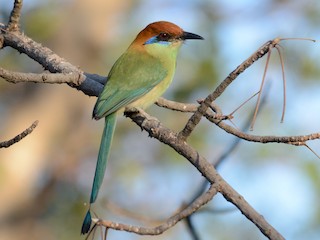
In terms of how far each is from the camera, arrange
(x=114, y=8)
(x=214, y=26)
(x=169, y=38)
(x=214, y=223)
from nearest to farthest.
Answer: (x=169, y=38), (x=214, y=223), (x=214, y=26), (x=114, y=8)

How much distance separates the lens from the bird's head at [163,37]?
4102mm

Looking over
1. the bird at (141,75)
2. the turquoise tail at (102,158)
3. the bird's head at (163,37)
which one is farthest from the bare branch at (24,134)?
the bird's head at (163,37)

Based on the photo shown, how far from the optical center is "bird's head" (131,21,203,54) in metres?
4.10

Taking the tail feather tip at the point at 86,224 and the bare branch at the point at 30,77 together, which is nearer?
the tail feather tip at the point at 86,224

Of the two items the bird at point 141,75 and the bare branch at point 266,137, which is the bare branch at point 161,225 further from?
the bird at point 141,75

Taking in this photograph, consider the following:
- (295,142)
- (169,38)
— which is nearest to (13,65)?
(169,38)

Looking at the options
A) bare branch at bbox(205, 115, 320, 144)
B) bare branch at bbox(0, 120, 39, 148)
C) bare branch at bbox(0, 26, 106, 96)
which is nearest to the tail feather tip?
bare branch at bbox(0, 120, 39, 148)

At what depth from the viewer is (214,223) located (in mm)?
6746

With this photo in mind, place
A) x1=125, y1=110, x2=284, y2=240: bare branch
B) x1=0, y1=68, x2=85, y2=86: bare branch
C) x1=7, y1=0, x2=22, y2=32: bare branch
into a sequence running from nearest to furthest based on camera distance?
x1=125, y1=110, x2=284, y2=240: bare branch → x1=0, y1=68, x2=85, y2=86: bare branch → x1=7, y1=0, x2=22, y2=32: bare branch

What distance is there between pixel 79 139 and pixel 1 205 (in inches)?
52.3

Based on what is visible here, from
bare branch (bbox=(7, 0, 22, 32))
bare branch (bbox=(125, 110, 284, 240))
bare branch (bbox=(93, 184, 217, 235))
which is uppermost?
bare branch (bbox=(7, 0, 22, 32))

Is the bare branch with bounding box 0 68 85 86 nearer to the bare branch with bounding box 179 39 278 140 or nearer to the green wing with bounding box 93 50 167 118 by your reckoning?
the green wing with bounding box 93 50 167 118

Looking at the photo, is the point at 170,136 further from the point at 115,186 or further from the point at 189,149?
the point at 115,186

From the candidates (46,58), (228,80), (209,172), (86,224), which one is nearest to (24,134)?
(86,224)
